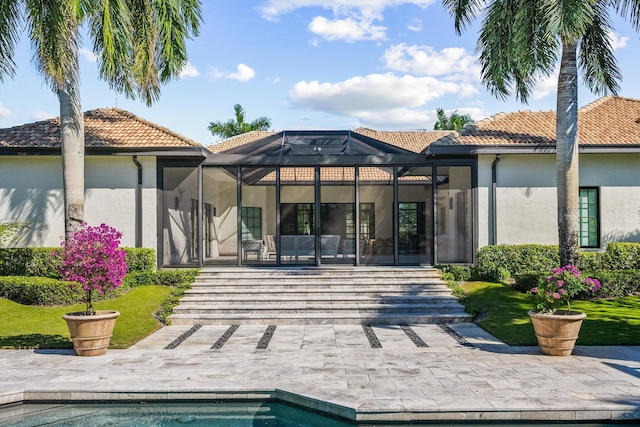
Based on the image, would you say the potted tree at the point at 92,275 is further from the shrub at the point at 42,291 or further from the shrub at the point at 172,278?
the shrub at the point at 172,278

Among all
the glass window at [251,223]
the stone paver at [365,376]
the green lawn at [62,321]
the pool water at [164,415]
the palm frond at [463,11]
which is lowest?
the pool water at [164,415]

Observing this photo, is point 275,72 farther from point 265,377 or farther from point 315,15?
point 265,377

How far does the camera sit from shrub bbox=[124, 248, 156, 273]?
1542cm

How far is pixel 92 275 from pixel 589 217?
1387 centimetres

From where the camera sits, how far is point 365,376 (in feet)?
26.2

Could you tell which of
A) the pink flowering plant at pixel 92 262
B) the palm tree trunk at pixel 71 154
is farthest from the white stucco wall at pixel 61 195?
the pink flowering plant at pixel 92 262

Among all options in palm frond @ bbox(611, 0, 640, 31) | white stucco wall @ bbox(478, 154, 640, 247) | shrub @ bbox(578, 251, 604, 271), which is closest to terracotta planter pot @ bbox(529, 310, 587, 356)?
shrub @ bbox(578, 251, 604, 271)

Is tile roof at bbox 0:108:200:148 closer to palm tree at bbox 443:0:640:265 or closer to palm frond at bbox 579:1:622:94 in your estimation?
palm tree at bbox 443:0:640:265

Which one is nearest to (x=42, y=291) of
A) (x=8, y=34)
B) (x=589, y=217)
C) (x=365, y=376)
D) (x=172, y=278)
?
(x=172, y=278)

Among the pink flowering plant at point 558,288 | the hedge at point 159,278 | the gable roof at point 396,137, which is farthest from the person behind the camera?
the gable roof at point 396,137

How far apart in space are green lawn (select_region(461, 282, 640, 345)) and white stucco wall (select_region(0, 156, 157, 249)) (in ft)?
30.5

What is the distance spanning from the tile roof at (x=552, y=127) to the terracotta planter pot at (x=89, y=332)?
1051 centimetres

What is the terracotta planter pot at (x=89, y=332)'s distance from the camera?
9.43 metres

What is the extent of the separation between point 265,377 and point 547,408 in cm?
367
